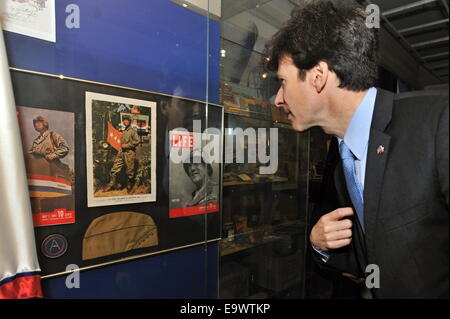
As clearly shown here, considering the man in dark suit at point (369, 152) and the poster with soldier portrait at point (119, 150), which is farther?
the poster with soldier portrait at point (119, 150)

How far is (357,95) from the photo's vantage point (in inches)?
37.7

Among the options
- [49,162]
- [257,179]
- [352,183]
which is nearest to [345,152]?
[352,183]

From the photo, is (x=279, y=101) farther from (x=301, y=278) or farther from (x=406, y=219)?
(x=301, y=278)

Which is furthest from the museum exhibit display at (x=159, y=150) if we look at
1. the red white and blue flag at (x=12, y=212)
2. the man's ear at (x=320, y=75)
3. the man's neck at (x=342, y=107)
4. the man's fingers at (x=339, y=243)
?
the man's fingers at (x=339, y=243)

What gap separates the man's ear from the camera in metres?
1.00

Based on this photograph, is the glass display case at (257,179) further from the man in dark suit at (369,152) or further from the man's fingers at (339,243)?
the man's fingers at (339,243)

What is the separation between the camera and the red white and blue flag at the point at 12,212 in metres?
0.97

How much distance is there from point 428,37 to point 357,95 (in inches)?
20.3

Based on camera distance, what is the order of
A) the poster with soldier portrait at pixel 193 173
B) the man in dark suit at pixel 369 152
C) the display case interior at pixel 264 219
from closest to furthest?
the man in dark suit at pixel 369 152 < the poster with soldier portrait at pixel 193 173 < the display case interior at pixel 264 219

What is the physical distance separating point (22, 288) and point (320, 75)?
51.3 inches

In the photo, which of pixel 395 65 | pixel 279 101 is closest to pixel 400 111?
pixel 279 101

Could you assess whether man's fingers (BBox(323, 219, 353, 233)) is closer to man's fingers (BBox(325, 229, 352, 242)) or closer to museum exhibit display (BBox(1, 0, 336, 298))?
man's fingers (BBox(325, 229, 352, 242))

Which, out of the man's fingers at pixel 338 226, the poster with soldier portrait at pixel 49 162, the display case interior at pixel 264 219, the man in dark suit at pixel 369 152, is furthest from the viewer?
the display case interior at pixel 264 219
